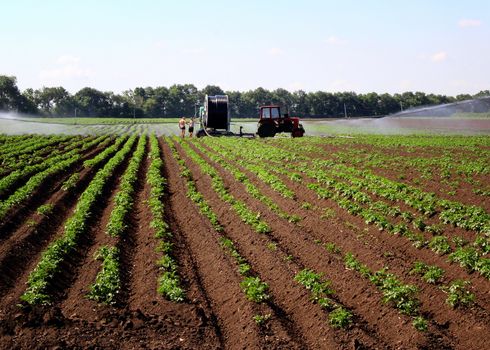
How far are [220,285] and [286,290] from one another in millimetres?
1196

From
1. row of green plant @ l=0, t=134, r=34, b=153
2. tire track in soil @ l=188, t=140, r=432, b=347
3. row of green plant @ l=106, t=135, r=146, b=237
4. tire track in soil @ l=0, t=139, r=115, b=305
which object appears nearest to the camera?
tire track in soil @ l=188, t=140, r=432, b=347

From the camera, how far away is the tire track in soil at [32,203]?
41.2ft

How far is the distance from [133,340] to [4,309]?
235 centimetres

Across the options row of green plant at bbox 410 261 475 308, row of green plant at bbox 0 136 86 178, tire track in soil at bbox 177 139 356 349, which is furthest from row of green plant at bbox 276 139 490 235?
row of green plant at bbox 0 136 86 178

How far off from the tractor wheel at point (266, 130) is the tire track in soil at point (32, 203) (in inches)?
715

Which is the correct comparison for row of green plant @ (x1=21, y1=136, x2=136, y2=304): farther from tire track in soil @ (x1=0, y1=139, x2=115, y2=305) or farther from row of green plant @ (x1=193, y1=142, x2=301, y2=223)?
row of green plant @ (x1=193, y1=142, x2=301, y2=223)

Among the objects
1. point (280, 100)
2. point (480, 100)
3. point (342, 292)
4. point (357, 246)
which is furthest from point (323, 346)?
point (280, 100)

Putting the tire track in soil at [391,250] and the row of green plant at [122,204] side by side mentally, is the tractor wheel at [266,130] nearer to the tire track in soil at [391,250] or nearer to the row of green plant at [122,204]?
the row of green plant at [122,204]

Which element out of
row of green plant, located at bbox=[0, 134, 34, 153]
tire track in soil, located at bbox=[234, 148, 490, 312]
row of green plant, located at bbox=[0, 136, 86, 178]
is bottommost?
tire track in soil, located at bbox=[234, 148, 490, 312]

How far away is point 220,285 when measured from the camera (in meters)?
9.36

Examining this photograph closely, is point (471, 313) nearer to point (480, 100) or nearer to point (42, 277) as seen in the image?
point (42, 277)

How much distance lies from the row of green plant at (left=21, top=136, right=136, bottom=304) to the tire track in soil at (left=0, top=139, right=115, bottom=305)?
0.75 feet

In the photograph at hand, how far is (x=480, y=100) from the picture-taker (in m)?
52.1

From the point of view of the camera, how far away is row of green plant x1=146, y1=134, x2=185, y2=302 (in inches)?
342
